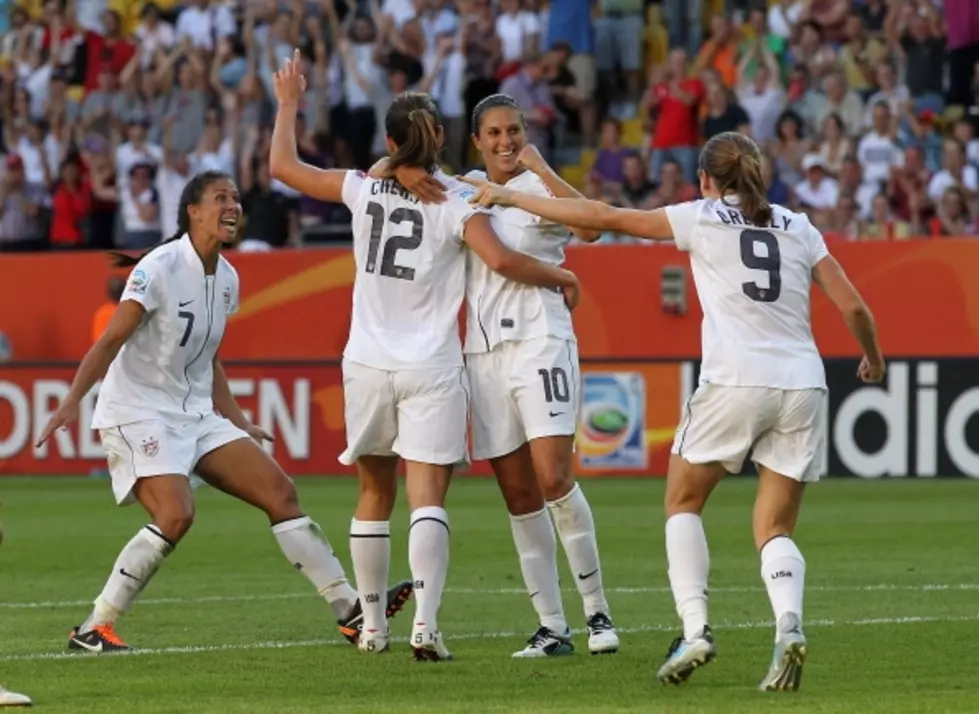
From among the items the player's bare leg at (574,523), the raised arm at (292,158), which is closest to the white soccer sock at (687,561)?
the player's bare leg at (574,523)

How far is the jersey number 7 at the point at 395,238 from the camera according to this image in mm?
9180

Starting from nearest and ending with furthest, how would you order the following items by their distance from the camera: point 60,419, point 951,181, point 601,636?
point 60,419 < point 601,636 < point 951,181

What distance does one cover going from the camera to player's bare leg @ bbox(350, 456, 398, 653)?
372 inches

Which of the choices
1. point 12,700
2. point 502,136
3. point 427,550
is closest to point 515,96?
point 502,136

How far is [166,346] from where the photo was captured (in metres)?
A: 9.88

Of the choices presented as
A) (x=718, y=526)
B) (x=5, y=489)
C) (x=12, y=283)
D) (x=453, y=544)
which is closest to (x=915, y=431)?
(x=718, y=526)

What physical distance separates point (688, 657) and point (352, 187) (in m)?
2.57

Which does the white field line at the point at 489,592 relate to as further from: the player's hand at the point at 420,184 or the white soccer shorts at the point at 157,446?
the player's hand at the point at 420,184

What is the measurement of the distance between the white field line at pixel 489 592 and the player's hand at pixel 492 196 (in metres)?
3.83

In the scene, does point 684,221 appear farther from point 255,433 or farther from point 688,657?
point 255,433

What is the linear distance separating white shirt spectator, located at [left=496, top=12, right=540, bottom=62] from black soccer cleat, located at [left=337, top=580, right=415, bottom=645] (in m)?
16.3

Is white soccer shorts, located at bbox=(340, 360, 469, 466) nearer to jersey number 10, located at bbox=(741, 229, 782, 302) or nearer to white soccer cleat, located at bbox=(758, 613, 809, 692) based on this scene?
jersey number 10, located at bbox=(741, 229, 782, 302)

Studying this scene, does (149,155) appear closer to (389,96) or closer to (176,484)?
(389,96)

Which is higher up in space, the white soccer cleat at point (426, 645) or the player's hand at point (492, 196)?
the player's hand at point (492, 196)
